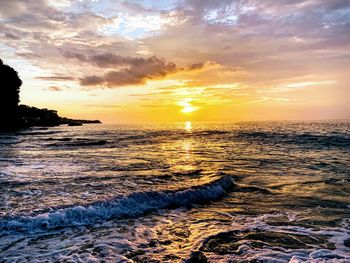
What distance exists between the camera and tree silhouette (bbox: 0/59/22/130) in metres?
80.8

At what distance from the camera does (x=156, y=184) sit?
13969 millimetres

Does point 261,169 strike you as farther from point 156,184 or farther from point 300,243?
point 300,243

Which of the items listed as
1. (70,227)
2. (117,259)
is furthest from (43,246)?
(117,259)

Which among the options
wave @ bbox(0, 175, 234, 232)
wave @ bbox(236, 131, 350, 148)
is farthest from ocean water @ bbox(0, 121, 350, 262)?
wave @ bbox(236, 131, 350, 148)

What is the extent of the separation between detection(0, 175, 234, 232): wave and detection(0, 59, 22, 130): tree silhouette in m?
81.4

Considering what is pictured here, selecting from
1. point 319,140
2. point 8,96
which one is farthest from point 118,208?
point 8,96

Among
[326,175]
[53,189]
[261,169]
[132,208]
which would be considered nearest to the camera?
[132,208]

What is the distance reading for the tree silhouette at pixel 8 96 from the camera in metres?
80.8

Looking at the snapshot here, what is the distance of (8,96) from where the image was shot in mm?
81938

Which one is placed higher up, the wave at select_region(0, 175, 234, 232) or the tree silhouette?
the tree silhouette

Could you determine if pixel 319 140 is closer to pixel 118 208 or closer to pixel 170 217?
pixel 170 217

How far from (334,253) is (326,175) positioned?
1135 cm

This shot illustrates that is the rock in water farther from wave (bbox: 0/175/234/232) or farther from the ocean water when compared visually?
wave (bbox: 0/175/234/232)

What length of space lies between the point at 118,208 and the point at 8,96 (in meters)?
84.5
